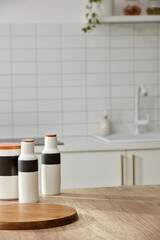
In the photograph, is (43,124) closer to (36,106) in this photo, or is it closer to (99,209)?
(36,106)

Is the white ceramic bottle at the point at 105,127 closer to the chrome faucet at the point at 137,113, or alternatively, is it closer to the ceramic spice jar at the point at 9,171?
the chrome faucet at the point at 137,113

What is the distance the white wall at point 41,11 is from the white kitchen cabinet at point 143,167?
1.24 m

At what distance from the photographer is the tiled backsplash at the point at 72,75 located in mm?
3404

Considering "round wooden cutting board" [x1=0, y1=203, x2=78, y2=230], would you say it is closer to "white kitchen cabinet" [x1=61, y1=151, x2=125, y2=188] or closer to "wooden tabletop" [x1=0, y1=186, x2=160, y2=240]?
A: "wooden tabletop" [x1=0, y1=186, x2=160, y2=240]

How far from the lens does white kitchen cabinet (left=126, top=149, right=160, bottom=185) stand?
9.62 feet

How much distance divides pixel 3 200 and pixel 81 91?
208 centimetres

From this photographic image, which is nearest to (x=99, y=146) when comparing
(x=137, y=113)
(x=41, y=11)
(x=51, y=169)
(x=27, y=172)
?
(x=137, y=113)

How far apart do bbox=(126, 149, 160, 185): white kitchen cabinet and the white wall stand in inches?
48.8

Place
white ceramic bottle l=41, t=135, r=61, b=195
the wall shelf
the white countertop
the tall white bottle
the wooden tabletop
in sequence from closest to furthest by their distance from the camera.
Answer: the wooden tabletop → the tall white bottle → white ceramic bottle l=41, t=135, r=61, b=195 → the white countertop → the wall shelf

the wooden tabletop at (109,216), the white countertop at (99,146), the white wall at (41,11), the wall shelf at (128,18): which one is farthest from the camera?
the white wall at (41,11)

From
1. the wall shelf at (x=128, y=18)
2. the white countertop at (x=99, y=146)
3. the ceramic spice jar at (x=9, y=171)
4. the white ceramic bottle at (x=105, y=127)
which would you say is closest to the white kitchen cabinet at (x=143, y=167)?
the white countertop at (x=99, y=146)

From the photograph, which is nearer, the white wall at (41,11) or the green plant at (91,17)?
the green plant at (91,17)

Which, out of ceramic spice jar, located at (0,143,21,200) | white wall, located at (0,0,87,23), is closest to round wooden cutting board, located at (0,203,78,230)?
ceramic spice jar, located at (0,143,21,200)

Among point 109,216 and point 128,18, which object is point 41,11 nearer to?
point 128,18
